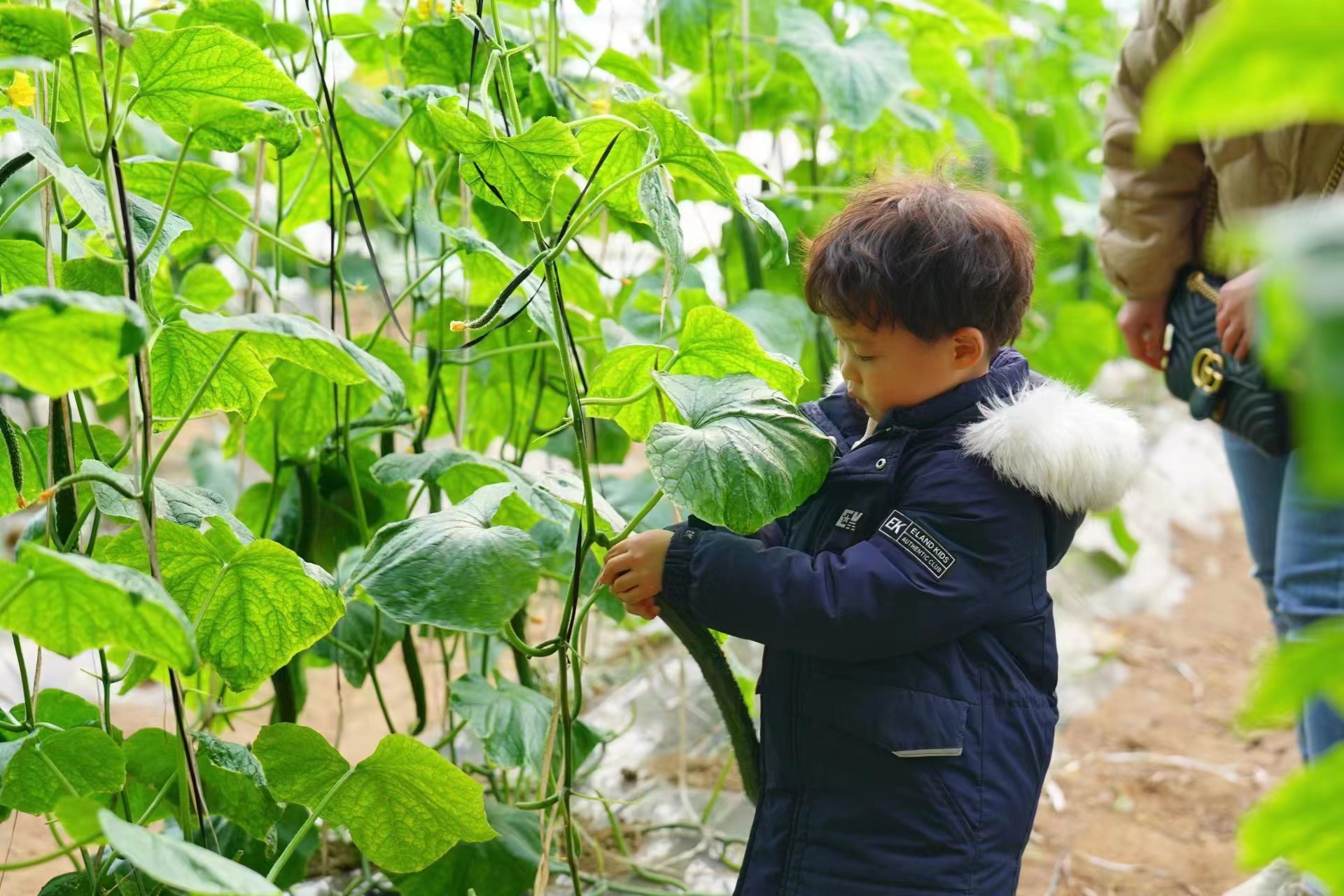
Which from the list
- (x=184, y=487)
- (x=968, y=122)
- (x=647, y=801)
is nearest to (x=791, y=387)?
(x=184, y=487)

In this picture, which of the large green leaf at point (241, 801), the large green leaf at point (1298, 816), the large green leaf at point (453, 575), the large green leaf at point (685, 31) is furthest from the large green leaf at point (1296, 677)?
the large green leaf at point (685, 31)

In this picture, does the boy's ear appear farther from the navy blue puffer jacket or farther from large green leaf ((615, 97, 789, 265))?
large green leaf ((615, 97, 789, 265))

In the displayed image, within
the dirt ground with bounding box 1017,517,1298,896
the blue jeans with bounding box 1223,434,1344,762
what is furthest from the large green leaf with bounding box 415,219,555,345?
the dirt ground with bounding box 1017,517,1298,896

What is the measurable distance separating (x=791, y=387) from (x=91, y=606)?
636 mm

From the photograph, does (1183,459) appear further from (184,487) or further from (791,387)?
(184,487)

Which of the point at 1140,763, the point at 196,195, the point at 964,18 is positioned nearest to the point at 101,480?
the point at 196,195

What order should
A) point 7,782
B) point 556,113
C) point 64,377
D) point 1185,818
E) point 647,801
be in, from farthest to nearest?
point 1185,818, point 647,801, point 556,113, point 7,782, point 64,377

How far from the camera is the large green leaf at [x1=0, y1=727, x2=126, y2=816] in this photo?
0.96 m

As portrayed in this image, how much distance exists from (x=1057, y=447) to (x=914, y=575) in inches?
6.3

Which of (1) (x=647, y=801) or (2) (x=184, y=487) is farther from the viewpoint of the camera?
(1) (x=647, y=801)

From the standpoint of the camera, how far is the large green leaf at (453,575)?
3.03 ft

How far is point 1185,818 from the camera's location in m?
2.15

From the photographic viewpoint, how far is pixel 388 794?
1.09 metres

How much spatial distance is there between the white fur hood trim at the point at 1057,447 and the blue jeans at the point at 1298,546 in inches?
13.6
